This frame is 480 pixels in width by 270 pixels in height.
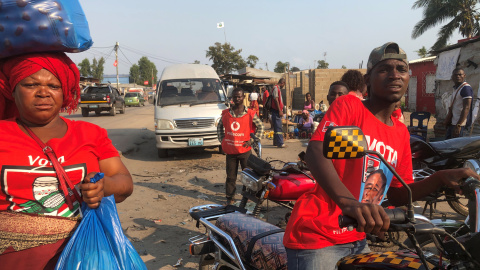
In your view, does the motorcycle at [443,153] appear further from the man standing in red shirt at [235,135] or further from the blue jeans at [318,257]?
the blue jeans at [318,257]

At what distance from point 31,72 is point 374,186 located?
168cm

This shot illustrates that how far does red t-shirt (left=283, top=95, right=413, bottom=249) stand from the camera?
1.68 meters

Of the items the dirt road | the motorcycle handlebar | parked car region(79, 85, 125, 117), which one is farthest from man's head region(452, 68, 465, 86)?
parked car region(79, 85, 125, 117)

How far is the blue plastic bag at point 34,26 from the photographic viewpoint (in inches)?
60.9

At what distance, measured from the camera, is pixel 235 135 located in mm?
5816

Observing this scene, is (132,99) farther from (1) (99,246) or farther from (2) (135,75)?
(2) (135,75)

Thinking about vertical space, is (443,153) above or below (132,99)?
below

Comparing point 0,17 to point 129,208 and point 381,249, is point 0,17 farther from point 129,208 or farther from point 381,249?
point 129,208

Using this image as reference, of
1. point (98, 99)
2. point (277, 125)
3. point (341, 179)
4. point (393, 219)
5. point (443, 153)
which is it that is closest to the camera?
point (393, 219)

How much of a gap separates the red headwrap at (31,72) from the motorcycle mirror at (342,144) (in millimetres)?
1295

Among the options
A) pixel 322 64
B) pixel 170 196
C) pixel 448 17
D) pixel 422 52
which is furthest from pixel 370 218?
pixel 322 64

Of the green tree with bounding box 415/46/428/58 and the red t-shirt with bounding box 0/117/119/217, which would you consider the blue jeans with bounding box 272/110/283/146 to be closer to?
the red t-shirt with bounding box 0/117/119/217

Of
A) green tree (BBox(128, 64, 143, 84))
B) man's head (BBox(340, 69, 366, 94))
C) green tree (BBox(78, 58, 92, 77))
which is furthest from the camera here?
green tree (BBox(128, 64, 143, 84))

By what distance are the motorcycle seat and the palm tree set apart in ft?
87.1
